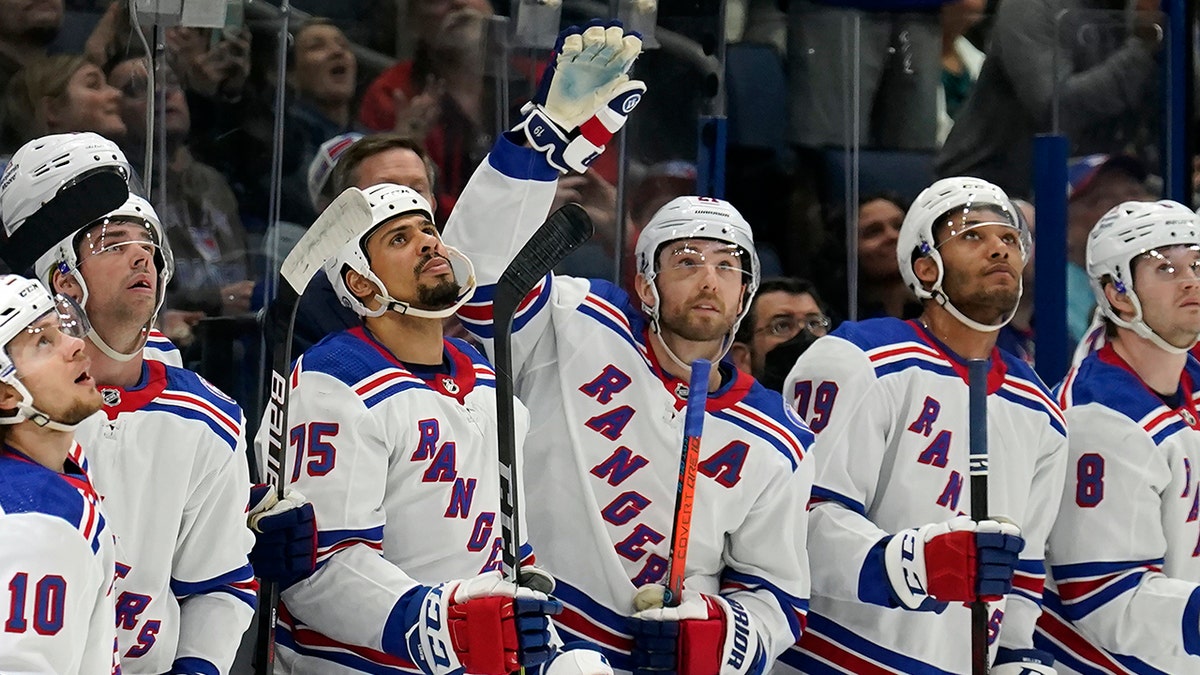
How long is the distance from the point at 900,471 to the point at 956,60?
1867 mm

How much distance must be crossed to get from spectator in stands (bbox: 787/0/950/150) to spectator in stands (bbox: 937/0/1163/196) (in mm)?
132

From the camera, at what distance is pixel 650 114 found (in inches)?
202

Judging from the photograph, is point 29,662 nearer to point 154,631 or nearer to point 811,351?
point 154,631

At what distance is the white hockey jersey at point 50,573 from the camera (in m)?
2.76

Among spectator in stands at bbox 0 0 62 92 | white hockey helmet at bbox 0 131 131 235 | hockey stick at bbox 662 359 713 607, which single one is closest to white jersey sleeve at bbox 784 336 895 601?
hockey stick at bbox 662 359 713 607

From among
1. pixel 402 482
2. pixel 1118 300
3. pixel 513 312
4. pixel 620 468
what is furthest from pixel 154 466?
pixel 1118 300

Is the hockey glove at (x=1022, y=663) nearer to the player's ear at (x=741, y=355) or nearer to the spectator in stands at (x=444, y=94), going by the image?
the player's ear at (x=741, y=355)

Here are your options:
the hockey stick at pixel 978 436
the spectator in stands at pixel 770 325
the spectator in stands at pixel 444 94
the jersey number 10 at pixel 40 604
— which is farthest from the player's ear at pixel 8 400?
the spectator in stands at pixel 770 325

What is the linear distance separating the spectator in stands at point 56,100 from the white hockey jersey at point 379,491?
98cm

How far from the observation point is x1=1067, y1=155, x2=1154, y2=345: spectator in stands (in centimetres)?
561

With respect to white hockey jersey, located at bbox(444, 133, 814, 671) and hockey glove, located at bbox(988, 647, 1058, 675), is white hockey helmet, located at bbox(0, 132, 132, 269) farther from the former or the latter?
hockey glove, located at bbox(988, 647, 1058, 675)

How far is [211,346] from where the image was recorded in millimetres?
4516

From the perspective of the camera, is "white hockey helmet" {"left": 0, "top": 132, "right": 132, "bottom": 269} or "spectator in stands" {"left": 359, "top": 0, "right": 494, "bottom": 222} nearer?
"white hockey helmet" {"left": 0, "top": 132, "right": 132, "bottom": 269}

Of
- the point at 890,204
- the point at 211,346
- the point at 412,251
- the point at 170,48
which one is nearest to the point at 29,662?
the point at 412,251
